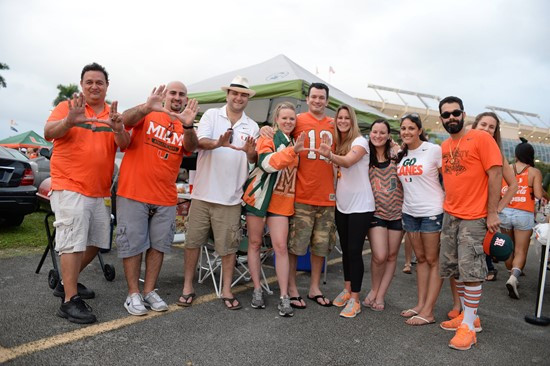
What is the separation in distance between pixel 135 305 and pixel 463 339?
2670 millimetres

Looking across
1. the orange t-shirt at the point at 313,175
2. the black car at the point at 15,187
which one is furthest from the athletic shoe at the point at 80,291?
the black car at the point at 15,187

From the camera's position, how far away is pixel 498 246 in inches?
125

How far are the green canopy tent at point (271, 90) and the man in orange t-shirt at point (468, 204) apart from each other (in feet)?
10.4

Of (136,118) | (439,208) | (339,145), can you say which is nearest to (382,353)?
(439,208)

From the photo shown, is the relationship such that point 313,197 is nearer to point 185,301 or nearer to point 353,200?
point 353,200

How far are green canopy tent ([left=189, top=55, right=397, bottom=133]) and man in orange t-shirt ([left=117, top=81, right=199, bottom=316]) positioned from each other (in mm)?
3109

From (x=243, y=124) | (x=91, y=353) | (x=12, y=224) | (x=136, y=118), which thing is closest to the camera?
(x=91, y=353)

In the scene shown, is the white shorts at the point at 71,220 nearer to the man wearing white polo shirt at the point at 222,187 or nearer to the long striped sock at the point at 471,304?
the man wearing white polo shirt at the point at 222,187

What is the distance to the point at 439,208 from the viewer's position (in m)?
3.54

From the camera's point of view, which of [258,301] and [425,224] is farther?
[258,301]

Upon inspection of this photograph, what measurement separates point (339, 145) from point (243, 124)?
3.15ft

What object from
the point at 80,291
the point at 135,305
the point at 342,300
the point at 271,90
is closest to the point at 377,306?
the point at 342,300

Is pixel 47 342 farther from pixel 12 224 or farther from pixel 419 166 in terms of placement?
pixel 12 224

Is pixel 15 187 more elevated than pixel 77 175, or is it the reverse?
pixel 77 175
